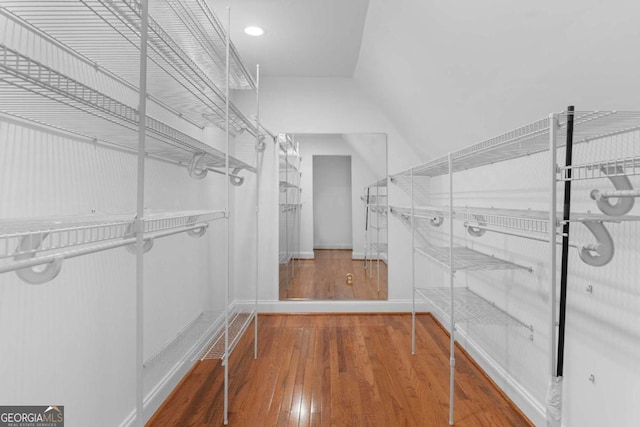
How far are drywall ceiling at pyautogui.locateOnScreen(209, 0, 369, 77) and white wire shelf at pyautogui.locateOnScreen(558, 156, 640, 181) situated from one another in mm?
1539

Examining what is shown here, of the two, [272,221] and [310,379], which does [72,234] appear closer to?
[310,379]

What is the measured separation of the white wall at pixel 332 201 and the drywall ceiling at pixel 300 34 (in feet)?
2.57

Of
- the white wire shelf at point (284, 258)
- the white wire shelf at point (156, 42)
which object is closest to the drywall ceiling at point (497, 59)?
the white wire shelf at point (156, 42)

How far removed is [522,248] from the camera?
163 centimetres

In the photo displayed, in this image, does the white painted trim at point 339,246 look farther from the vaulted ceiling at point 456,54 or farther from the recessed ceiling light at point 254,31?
the recessed ceiling light at point 254,31

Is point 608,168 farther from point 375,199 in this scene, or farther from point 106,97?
point 375,199

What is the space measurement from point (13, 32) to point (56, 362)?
3.03 ft

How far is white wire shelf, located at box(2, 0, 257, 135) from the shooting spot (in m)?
0.80

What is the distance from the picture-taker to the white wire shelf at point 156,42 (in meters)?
0.80

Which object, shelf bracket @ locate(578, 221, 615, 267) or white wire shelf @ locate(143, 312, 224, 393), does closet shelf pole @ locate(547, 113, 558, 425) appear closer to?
shelf bracket @ locate(578, 221, 615, 267)

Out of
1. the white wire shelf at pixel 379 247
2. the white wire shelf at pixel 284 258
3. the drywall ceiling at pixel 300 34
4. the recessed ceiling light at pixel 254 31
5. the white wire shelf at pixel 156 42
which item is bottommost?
the white wire shelf at pixel 284 258

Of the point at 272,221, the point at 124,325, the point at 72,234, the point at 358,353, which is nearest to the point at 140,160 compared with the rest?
the point at 72,234

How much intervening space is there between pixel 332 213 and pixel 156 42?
211 centimetres

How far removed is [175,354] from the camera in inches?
56.8
